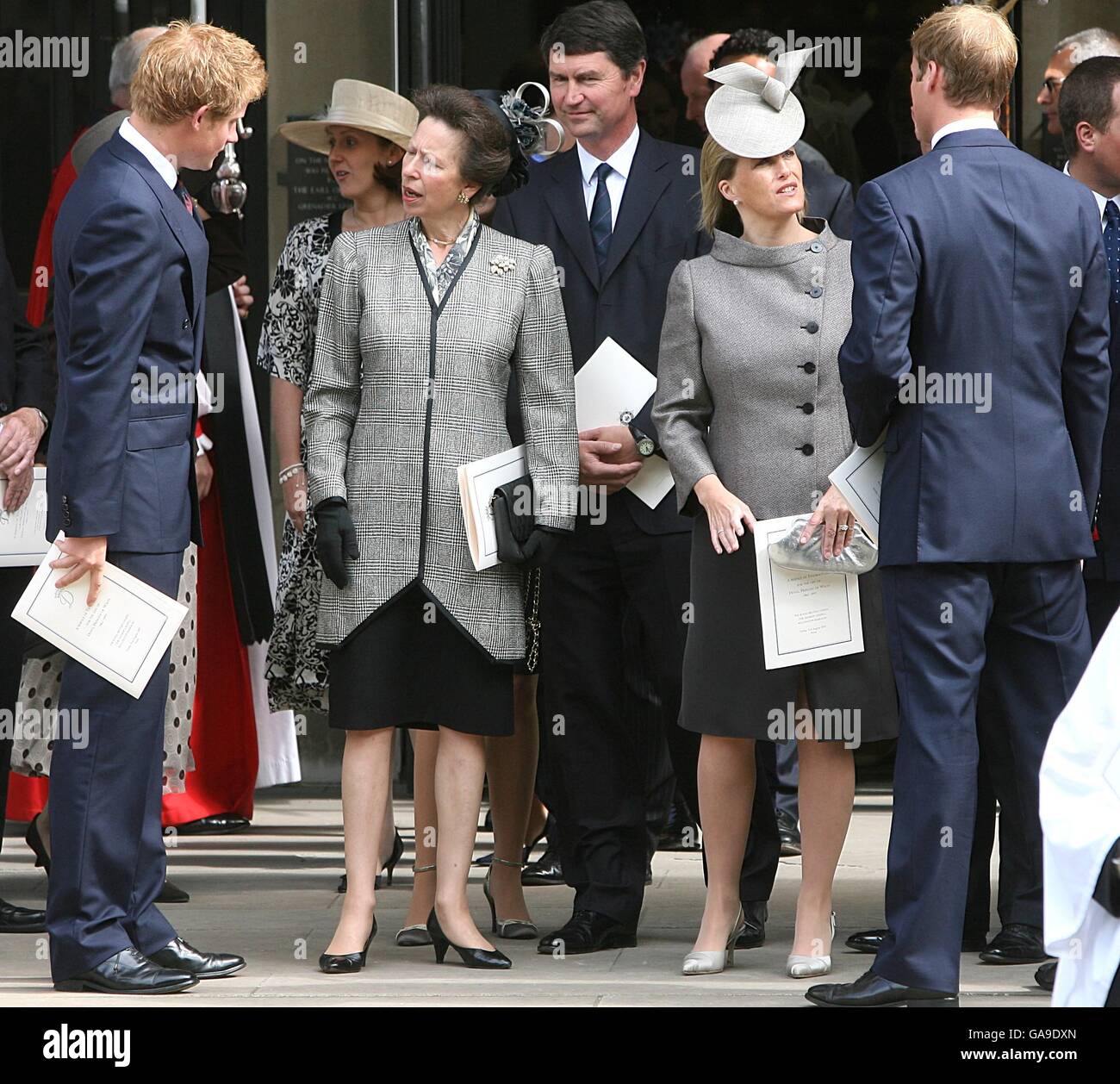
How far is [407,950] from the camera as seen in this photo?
16.5 ft

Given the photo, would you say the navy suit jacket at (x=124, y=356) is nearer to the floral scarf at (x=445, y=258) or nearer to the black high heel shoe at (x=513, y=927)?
the floral scarf at (x=445, y=258)

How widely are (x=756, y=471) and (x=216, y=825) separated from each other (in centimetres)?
310

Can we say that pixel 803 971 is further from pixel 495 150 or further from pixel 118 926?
pixel 495 150

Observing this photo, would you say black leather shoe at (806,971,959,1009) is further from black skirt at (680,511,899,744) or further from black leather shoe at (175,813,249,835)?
black leather shoe at (175,813,249,835)

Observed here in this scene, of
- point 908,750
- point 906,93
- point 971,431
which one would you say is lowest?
point 908,750

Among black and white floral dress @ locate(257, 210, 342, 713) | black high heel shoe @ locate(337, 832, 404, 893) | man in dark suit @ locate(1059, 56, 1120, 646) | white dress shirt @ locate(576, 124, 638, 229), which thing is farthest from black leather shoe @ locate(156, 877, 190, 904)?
man in dark suit @ locate(1059, 56, 1120, 646)

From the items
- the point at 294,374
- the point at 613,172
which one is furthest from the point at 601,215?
the point at 294,374

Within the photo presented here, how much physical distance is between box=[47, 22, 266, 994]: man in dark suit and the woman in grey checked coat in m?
0.36

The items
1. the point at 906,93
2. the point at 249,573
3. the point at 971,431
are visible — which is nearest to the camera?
the point at 971,431

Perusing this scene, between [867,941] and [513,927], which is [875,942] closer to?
[867,941]

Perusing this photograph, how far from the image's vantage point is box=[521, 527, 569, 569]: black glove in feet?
15.6

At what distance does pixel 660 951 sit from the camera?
5.00 m

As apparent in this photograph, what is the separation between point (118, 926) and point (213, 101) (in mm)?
1901
